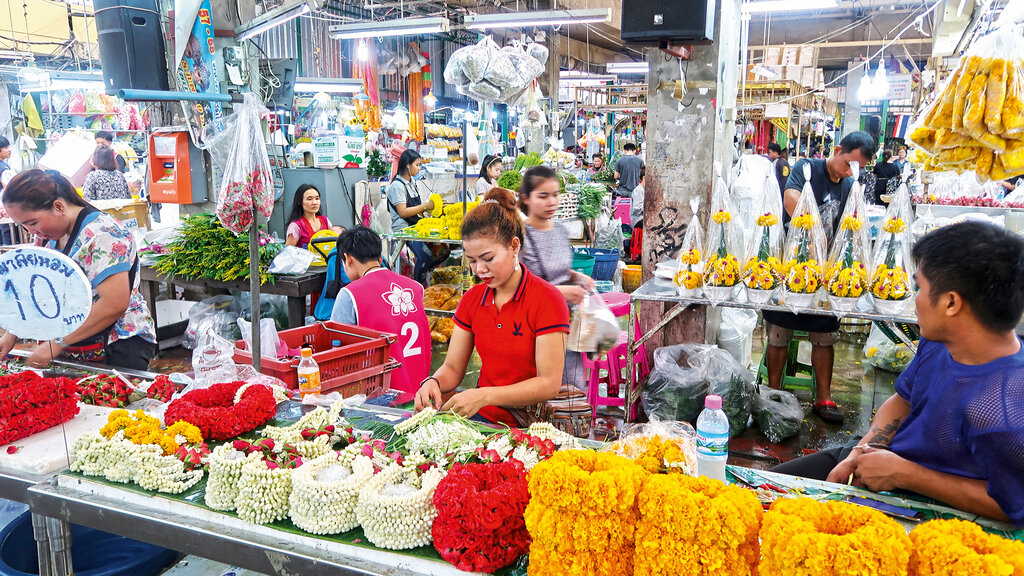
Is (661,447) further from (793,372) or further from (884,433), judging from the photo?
(793,372)

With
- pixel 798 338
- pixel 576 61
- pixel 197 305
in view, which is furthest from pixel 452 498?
pixel 576 61

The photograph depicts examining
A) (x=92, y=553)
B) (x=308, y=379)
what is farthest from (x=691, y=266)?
(x=92, y=553)

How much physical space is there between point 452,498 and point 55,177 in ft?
8.67

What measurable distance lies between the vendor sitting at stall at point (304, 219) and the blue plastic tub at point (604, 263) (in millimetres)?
2566

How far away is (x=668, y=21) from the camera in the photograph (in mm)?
3973

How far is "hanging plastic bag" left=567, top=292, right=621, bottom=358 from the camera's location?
3357mm

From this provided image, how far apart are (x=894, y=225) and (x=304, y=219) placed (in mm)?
4640

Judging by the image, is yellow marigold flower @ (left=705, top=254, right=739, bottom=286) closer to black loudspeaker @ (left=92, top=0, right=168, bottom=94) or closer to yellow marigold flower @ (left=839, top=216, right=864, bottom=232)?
yellow marigold flower @ (left=839, top=216, right=864, bottom=232)

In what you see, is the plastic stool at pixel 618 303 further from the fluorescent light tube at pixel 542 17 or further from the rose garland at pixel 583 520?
the rose garland at pixel 583 520

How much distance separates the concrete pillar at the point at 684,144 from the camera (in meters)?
4.57

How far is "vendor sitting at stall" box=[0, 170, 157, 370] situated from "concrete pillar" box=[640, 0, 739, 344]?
129 inches

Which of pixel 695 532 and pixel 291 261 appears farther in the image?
pixel 291 261

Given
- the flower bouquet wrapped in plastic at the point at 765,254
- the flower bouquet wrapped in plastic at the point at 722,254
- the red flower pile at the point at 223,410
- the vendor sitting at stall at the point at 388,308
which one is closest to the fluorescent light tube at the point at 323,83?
the vendor sitting at stall at the point at 388,308

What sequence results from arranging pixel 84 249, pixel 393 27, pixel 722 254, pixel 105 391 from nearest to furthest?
pixel 105 391 < pixel 84 249 < pixel 722 254 < pixel 393 27
